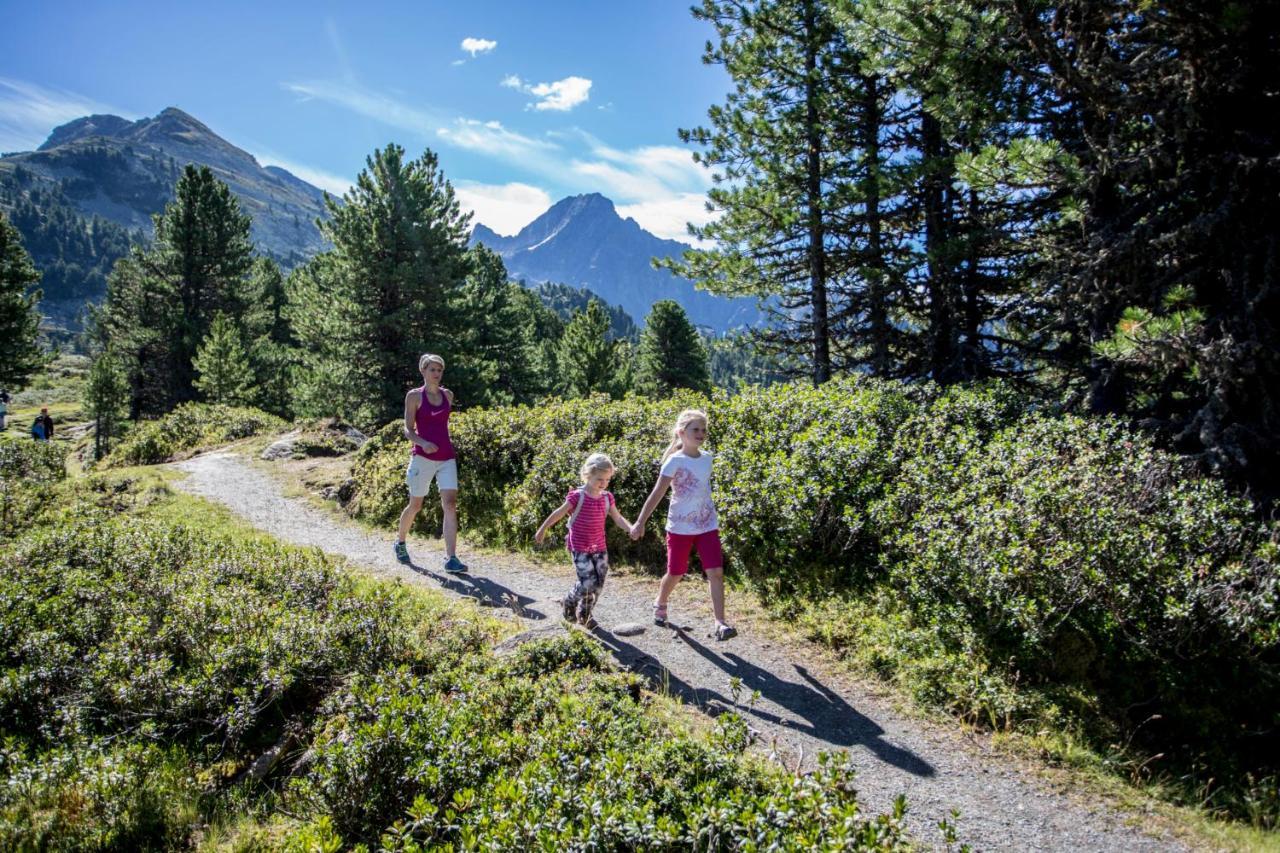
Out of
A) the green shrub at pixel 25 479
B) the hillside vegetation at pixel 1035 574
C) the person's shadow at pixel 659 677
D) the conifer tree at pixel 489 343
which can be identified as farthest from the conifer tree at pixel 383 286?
the person's shadow at pixel 659 677

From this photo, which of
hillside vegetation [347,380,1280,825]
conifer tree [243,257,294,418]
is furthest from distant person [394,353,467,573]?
conifer tree [243,257,294,418]

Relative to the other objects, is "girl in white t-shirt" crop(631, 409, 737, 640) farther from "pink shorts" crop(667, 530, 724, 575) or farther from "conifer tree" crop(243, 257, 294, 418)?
"conifer tree" crop(243, 257, 294, 418)

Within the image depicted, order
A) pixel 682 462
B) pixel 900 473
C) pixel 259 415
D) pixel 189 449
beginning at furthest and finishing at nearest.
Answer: pixel 259 415 → pixel 189 449 → pixel 900 473 → pixel 682 462

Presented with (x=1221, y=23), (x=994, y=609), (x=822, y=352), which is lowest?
(x=994, y=609)

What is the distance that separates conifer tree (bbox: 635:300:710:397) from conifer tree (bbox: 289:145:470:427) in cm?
2202

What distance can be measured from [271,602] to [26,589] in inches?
95.9

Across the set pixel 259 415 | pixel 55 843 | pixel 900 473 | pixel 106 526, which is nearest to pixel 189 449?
pixel 259 415

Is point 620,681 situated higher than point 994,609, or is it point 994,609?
point 994,609

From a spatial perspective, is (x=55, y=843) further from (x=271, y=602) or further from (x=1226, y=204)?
(x=1226, y=204)

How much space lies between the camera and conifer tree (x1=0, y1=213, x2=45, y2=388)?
956 inches

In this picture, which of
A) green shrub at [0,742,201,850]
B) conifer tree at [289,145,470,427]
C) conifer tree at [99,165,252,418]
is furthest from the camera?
conifer tree at [99,165,252,418]

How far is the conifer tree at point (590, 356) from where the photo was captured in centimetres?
3959

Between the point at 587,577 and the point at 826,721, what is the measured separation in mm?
2440

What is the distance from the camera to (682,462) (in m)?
5.85
